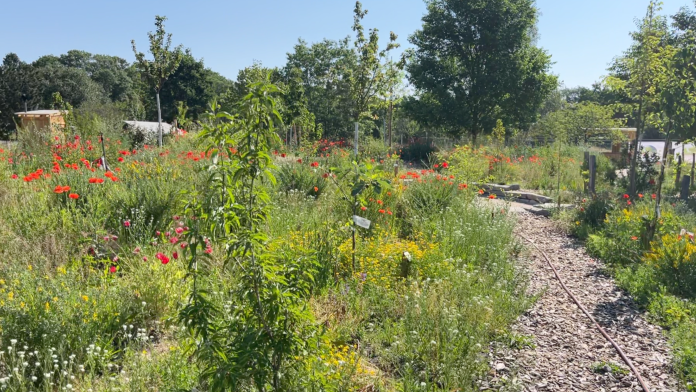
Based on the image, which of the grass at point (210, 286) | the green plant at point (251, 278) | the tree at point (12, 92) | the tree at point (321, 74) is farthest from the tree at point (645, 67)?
the tree at point (12, 92)

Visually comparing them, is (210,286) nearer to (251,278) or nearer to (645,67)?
(251,278)

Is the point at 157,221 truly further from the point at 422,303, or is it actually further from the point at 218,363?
the point at 218,363

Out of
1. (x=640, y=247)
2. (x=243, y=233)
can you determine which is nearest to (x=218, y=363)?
(x=243, y=233)

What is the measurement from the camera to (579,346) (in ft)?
11.8

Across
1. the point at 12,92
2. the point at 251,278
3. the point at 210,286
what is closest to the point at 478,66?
the point at 210,286

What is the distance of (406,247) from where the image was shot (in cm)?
478

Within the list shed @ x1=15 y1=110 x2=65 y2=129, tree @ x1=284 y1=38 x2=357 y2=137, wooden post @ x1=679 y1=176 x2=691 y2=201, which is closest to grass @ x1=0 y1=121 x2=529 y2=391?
shed @ x1=15 y1=110 x2=65 y2=129

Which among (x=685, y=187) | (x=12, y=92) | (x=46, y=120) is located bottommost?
(x=685, y=187)

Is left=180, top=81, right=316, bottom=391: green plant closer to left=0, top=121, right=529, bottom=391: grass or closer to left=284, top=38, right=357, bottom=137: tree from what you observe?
left=0, top=121, right=529, bottom=391: grass

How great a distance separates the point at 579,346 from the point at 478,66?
19.7m

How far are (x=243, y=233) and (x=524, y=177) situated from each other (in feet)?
39.2

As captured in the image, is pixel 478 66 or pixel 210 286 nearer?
pixel 210 286

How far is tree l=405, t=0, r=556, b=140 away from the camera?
20.8m

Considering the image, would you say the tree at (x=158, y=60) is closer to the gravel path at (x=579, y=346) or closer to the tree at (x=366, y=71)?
the tree at (x=366, y=71)
